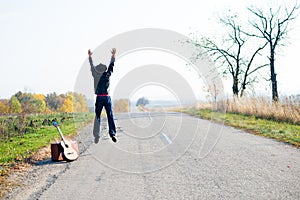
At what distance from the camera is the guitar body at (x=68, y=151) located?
8.80 metres

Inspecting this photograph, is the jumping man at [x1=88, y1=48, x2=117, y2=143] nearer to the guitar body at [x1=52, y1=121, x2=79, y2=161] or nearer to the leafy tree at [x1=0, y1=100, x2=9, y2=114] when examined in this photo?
the guitar body at [x1=52, y1=121, x2=79, y2=161]

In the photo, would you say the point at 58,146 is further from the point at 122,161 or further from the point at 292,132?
the point at 292,132

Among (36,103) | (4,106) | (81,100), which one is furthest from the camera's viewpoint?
(36,103)

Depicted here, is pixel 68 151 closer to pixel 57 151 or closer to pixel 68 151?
pixel 68 151

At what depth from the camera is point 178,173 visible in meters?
7.04

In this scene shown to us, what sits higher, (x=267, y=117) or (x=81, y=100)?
(x=81, y=100)

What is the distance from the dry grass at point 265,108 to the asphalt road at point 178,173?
711cm

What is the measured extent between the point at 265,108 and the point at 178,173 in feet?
50.2

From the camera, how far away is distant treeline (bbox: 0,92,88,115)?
1922cm

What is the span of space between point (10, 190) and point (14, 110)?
1385 cm

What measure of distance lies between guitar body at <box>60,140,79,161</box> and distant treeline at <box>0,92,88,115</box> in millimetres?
9622

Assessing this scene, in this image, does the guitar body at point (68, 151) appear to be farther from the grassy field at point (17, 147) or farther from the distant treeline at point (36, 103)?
the distant treeline at point (36, 103)

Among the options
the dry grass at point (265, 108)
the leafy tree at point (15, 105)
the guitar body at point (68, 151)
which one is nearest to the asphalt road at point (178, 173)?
the guitar body at point (68, 151)

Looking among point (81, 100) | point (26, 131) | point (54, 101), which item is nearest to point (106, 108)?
point (81, 100)
